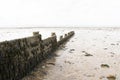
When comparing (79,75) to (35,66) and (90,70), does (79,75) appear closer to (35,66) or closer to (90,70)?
(90,70)

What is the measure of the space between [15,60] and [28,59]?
5.52 feet

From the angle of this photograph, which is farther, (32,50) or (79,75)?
(32,50)

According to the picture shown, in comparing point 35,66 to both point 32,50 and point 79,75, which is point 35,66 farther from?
point 79,75

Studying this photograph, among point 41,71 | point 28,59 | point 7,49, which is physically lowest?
point 41,71

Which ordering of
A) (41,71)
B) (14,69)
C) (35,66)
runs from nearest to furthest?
(14,69) < (41,71) < (35,66)

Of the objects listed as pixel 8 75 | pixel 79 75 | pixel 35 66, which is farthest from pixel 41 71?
pixel 8 75

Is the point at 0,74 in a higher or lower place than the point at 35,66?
higher

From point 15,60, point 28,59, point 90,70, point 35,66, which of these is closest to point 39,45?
point 35,66

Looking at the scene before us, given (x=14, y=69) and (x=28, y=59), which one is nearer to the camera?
(x=14, y=69)

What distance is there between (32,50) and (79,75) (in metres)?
A: 2.60

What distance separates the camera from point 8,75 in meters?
7.10

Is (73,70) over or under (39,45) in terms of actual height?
under

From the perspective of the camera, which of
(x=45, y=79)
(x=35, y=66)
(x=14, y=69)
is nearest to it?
(x=14, y=69)

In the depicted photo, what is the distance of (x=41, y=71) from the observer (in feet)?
32.5
